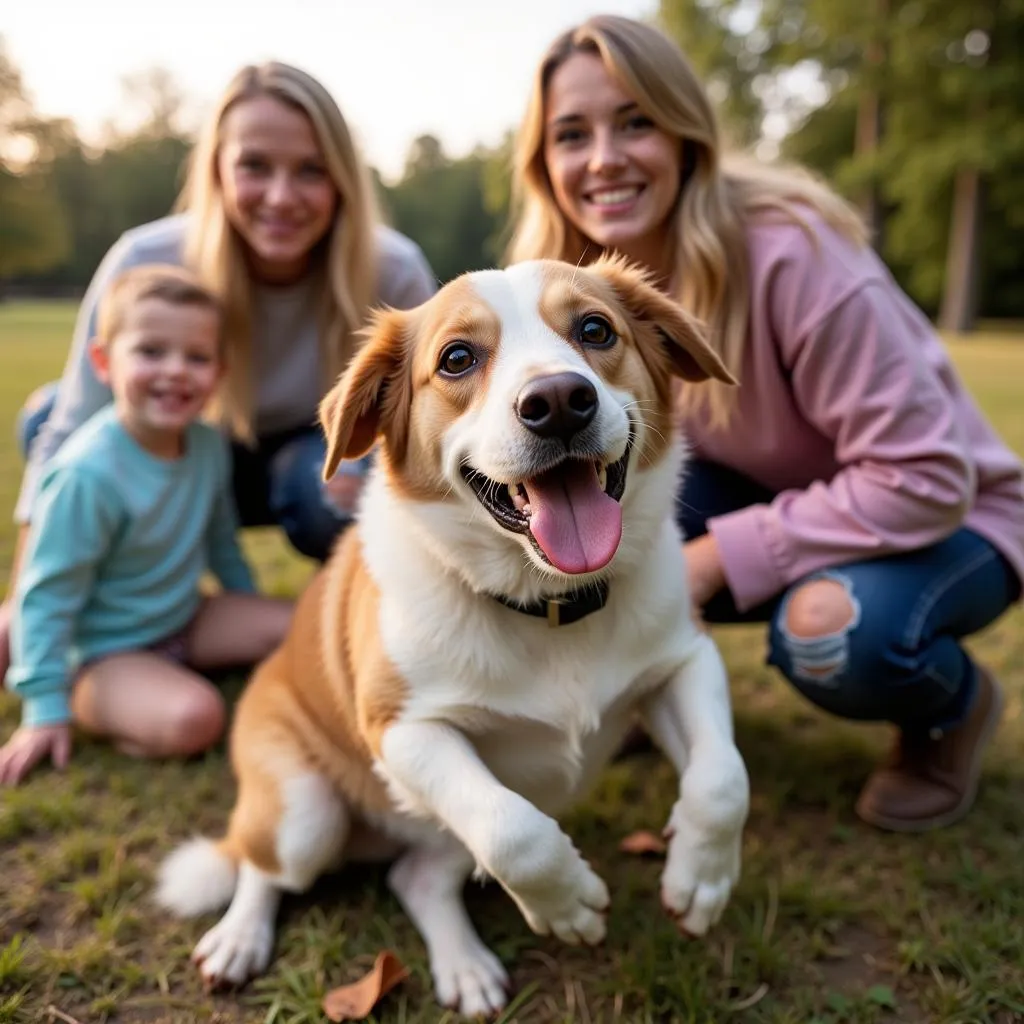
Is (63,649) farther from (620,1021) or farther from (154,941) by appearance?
(620,1021)

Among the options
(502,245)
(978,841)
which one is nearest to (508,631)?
(978,841)

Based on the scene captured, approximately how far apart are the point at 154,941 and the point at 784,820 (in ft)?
5.75

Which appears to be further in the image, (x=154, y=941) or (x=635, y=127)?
(x=635, y=127)

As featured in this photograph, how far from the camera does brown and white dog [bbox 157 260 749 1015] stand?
1848 mm

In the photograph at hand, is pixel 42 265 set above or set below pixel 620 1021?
below

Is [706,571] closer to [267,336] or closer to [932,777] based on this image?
[932,777]

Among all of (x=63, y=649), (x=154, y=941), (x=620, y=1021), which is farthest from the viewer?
(x=63, y=649)

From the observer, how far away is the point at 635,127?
2.75 m

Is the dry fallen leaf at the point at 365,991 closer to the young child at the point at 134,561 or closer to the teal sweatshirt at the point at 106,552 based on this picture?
the young child at the point at 134,561

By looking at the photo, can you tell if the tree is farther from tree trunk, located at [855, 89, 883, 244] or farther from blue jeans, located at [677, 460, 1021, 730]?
blue jeans, located at [677, 460, 1021, 730]

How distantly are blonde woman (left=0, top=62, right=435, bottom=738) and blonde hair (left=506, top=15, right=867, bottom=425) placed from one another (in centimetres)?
83

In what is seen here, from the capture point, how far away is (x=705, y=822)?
187cm

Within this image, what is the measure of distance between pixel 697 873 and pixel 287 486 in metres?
2.34

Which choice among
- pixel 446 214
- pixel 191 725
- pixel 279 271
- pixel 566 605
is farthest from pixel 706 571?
pixel 446 214
